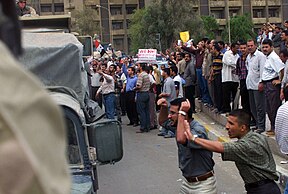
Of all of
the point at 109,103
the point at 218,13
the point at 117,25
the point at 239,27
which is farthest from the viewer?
the point at 117,25

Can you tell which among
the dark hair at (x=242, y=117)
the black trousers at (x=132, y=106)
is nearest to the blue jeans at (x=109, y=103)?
the black trousers at (x=132, y=106)

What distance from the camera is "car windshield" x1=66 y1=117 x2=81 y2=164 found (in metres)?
5.06

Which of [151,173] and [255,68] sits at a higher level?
[255,68]

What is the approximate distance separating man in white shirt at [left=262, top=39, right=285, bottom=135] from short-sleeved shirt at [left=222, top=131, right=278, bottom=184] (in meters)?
5.44

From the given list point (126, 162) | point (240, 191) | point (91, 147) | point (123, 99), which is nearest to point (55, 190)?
point (91, 147)

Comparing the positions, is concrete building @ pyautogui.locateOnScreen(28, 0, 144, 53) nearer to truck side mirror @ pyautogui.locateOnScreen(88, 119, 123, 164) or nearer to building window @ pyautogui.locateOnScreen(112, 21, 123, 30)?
building window @ pyautogui.locateOnScreen(112, 21, 123, 30)

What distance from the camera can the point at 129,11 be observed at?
280ft

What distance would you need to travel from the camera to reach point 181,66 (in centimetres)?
1811

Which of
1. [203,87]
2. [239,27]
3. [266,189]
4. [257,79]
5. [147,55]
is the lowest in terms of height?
[266,189]

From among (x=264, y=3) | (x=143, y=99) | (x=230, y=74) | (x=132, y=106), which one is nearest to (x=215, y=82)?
(x=230, y=74)

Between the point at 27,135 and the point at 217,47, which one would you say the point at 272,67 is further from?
the point at 27,135

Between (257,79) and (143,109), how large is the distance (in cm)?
542

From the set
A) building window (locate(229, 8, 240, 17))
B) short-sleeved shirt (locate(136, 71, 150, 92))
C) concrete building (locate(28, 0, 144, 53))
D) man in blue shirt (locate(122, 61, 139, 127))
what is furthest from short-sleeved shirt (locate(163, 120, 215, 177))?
building window (locate(229, 8, 240, 17))

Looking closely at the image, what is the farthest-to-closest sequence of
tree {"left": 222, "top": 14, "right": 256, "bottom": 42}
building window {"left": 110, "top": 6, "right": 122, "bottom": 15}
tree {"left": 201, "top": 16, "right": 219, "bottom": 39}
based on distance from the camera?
1. building window {"left": 110, "top": 6, "right": 122, "bottom": 15}
2. tree {"left": 222, "top": 14, "right": 256, "bottom": 42}
3. tree {"left": 201, "top": 16, "right": 219, "bottom": 39}
